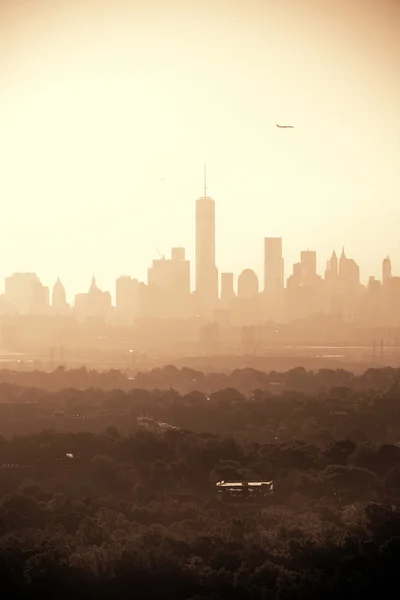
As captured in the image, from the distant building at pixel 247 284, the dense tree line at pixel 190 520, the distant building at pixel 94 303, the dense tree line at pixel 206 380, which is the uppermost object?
the distant building at pixel 247 284

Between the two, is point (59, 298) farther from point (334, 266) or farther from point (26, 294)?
point (334, 266)

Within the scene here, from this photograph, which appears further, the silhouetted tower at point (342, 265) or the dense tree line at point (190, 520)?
the silhouetted tower at point (342, 265)

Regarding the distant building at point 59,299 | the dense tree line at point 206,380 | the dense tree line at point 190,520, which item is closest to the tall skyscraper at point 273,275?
the distant building at point 59,299

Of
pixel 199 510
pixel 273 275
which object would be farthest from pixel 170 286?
pixel 199 510

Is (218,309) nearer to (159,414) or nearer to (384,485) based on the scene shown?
(159,414)

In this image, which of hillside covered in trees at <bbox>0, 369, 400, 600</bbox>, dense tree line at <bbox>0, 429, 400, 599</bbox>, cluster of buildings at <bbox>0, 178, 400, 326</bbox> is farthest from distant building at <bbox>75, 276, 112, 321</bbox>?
dense tree line at <bbox>0, 429, 400, 599</bbox>

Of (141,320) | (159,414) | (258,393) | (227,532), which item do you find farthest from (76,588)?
(141,320)

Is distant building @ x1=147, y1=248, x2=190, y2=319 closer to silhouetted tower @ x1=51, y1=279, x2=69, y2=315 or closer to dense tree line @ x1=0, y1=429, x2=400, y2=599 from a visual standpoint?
silhouetted tower @ x1=51, y1=279, x2=69, y2=315

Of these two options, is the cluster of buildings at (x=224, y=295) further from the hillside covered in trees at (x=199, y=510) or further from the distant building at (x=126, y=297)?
the hillside covered in trees at (x=199, y=510)
